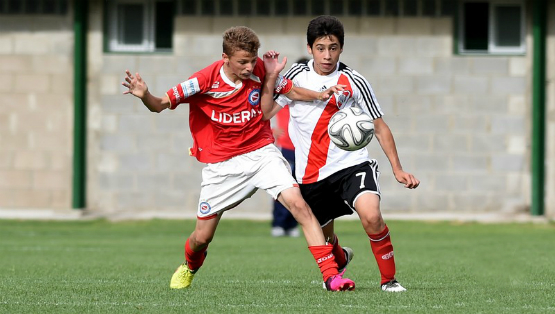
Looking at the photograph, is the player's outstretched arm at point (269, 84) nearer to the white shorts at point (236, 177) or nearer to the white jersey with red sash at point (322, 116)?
the white jersey with red sash at point (322, 116)

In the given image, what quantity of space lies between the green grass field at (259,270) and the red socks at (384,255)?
0.45ft

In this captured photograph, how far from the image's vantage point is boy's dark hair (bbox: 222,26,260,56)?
765 centimetres

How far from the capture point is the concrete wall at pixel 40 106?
17734 millimetres

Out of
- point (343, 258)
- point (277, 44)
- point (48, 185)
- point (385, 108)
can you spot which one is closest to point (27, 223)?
point (48, 185)

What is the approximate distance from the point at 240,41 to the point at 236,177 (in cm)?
99

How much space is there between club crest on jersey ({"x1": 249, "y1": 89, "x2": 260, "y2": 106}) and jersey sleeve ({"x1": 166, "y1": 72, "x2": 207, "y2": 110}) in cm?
35

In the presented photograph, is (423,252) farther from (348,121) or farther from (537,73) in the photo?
(537,73)

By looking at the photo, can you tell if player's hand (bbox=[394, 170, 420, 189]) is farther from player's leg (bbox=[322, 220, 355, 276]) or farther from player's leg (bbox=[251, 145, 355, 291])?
player's leg (bbox=[322, 220, 355, 276])

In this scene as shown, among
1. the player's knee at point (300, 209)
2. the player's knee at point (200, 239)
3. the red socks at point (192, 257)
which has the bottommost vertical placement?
the red socks at point (192, 257)

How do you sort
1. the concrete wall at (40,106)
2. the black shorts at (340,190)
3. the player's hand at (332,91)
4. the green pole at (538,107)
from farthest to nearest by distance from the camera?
the concrete wall at (40,106) → the green pole at (538,107) → the black shorts at (340,190) → the player's hand at (332,91)

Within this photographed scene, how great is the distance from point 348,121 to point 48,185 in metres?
11.1

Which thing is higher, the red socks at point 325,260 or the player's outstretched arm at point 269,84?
the player's outstretched arm at point 269,84

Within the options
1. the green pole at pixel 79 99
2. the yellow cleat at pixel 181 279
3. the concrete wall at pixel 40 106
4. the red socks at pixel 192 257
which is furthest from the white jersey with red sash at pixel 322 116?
the concrete wall at pixel 40 106

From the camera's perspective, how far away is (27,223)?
666 inches
